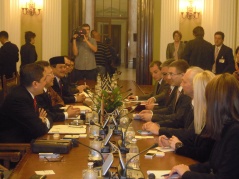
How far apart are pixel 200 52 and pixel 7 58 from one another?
12.2ft

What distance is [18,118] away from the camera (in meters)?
4.49

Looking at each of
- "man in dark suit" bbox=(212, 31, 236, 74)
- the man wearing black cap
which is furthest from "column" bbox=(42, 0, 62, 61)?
the man wearing black cap


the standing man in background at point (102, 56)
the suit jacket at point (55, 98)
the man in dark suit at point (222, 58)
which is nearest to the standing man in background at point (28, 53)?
the standing man in background at point (102, 56)

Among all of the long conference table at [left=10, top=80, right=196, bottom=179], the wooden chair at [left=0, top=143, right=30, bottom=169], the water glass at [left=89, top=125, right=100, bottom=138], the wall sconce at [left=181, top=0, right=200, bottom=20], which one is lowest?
the wooden chair at [left=0, top=143, right=30, bottom=169]

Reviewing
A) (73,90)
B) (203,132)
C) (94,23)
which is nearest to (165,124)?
(203,132)

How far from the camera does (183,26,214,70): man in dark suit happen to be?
982cm

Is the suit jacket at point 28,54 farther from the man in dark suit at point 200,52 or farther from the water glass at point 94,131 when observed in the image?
the water glass at point 94,131

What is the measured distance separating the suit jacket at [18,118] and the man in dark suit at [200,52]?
5789mm

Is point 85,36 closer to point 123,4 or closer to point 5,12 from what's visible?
point 5,12

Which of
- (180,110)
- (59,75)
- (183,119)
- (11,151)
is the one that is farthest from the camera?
(59,75)

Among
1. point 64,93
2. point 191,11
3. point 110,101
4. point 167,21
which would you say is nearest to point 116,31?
point 167,21

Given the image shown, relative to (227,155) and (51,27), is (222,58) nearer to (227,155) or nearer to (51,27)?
(51,27)

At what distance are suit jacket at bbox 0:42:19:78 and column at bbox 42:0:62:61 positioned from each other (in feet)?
6.86

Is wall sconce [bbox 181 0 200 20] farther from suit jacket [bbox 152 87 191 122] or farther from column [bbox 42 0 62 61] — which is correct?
suit jacket [bbox 152 87 191 122]
